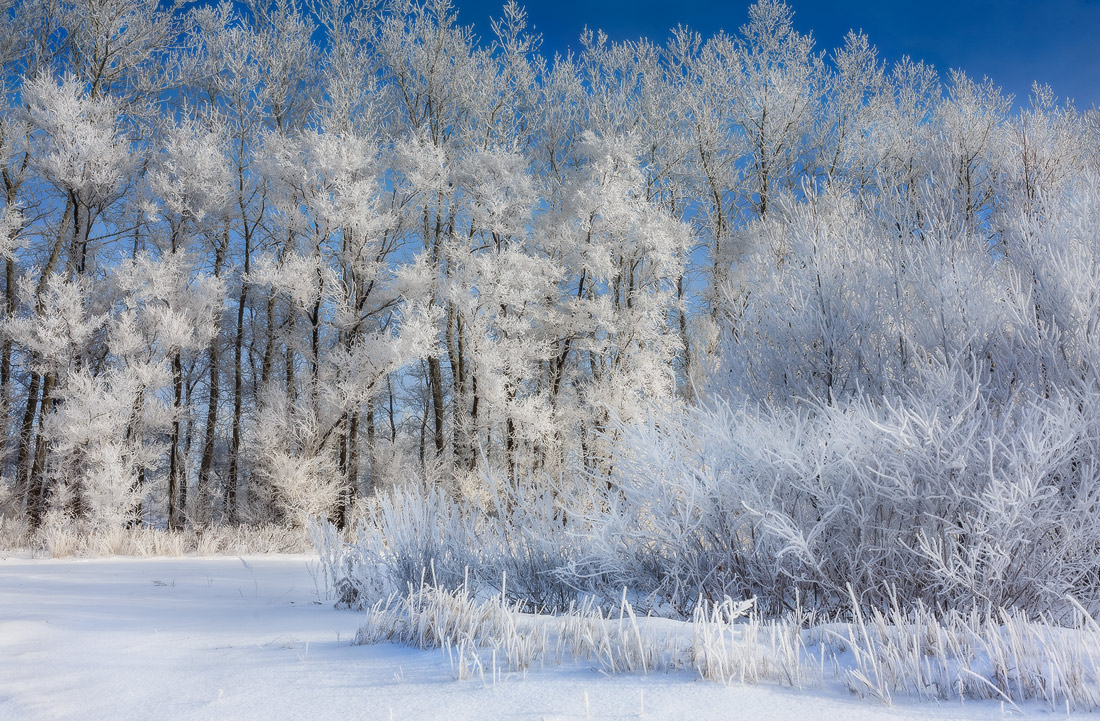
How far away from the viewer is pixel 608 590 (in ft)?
15.4

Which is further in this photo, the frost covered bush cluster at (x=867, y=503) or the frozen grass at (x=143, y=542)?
the frozen grass at (x=143, y=542)

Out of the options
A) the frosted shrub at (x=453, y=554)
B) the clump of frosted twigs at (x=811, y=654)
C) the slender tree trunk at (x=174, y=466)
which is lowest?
the clump of frosted twigs at (x=811, y=654)

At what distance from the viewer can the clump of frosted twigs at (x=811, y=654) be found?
2146 mm

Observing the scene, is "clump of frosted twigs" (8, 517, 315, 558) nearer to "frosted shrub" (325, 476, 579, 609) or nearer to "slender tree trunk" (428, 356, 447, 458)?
"slender tree trunk" (428, 356, 447, 458)

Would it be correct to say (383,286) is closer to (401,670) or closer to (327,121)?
(327,121)

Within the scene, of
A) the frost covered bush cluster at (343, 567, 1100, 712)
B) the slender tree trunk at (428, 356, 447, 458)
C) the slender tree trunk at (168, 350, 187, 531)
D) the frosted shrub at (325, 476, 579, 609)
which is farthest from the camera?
the slender tree trunk at (428, 356, 447, 458)

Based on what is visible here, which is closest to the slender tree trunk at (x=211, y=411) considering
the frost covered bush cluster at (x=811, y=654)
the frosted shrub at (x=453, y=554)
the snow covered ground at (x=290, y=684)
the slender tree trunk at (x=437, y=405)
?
the slender tree trunk at (x=437, y=405)

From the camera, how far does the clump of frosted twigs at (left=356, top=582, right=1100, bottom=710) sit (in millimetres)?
2146

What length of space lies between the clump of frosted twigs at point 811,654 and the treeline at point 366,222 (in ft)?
32.8

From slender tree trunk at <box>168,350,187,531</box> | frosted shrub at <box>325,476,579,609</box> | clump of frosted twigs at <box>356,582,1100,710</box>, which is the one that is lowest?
clump of frosted twigs at <box>356,582,1100,710</box>

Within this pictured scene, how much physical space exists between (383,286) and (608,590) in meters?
13.4

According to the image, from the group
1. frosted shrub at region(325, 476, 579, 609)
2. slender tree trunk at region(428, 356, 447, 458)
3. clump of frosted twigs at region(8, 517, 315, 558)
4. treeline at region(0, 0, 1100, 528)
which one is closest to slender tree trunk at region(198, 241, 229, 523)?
treeline at region(0, 0, 1100, 528)

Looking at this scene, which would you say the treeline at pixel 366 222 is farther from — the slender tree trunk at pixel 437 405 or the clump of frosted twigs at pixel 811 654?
the clump of frosted twigs at pixel 811 654

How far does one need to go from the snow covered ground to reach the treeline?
9623 mm
